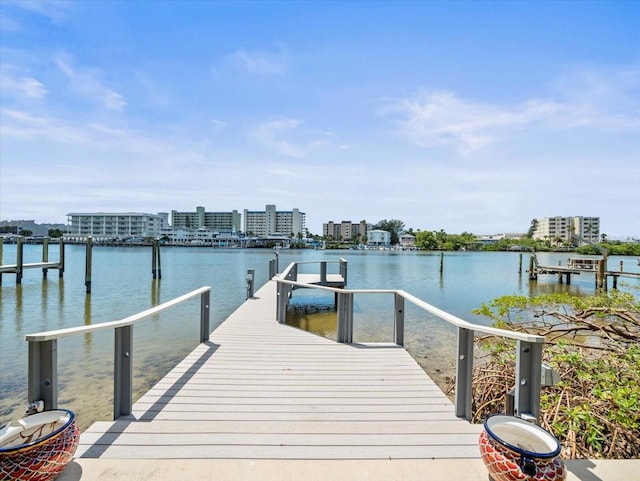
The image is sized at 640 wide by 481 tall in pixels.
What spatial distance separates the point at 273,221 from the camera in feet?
503

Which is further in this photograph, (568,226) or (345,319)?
(568,226)

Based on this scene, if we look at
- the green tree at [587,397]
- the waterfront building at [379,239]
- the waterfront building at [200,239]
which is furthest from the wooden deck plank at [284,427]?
the waterfront building at [379,239]

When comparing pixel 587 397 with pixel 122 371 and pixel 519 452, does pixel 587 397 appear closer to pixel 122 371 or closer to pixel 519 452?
pixel 519 452

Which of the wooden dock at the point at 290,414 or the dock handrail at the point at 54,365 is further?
the wooden dock at the point at 290,414

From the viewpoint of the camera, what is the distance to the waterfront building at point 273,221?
153 m

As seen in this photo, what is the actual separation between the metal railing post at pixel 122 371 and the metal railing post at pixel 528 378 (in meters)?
2.81

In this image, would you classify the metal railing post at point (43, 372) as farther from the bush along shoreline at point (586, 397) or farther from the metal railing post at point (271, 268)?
the metal railing post at point (271, 268)

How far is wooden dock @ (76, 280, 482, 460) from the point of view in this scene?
88.0 inches

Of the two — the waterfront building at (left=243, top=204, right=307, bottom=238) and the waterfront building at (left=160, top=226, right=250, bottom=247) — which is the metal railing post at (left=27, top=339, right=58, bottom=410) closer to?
the waterfront building at (left=160, top=226, right=250, bottom=247)

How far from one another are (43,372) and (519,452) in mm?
2733

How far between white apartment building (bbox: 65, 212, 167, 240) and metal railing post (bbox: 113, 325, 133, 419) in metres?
119

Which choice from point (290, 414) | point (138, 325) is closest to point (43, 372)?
point (290, 414)

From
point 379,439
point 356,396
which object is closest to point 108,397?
point 356,396

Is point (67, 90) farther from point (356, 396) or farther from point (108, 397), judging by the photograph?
point (356, 396)
